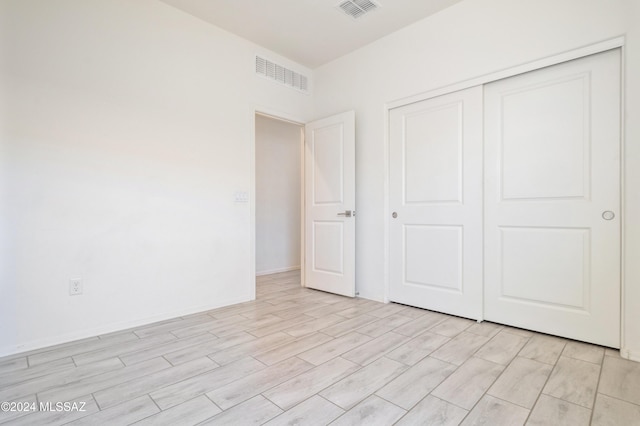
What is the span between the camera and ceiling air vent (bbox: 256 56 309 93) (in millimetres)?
3494

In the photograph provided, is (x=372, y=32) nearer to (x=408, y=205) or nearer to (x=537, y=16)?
(x=537, y=16)

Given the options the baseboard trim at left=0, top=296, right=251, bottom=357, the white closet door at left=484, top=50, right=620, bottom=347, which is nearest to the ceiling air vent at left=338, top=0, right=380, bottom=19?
the white closet door at left=484, top=50, right=620, bottom=347

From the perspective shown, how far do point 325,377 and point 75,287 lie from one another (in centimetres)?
194

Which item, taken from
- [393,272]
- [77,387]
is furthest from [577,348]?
[77,387]

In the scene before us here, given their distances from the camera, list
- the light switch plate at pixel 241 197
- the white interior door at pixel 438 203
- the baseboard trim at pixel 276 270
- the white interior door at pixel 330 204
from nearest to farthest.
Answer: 1. the white interior door at pixel 438 203
2. the light switch plate at pixel 241 197
3. the white interior door at pixel 330 204
4. the baseboard trim at pixel 276 270

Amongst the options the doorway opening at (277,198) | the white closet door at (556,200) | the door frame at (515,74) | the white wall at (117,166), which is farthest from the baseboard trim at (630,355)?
the doorway opening at (277,198)

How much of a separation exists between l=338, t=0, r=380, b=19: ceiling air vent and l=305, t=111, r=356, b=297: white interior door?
3.01 ft

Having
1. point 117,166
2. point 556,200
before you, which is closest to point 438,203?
point 556,200

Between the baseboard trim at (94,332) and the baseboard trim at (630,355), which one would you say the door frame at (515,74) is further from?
the baseboard trim at (94,332)

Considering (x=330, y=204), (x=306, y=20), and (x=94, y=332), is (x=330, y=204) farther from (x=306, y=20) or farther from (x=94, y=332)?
(x=94, y=332)

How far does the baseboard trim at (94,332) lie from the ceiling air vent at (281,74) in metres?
2.51

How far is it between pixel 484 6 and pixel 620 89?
1.20m

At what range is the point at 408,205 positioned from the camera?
10.3 ft

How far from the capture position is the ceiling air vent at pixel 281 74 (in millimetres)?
3494
